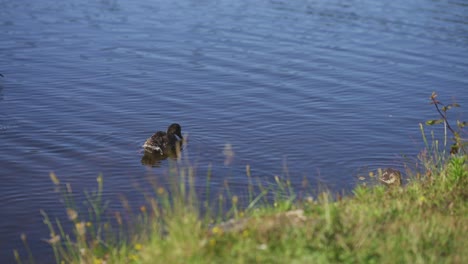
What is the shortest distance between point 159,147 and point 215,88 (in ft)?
16.7

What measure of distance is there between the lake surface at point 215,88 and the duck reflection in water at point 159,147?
0.19 metres

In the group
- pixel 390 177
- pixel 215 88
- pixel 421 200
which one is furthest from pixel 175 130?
pixel 421 200

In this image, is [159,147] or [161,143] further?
[161,143]

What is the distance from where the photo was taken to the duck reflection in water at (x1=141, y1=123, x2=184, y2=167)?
45.3 feet

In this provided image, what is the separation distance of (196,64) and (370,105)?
5213mm

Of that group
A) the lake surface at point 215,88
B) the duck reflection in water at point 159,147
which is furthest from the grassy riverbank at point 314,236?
the duck reflection in water at point 159,147

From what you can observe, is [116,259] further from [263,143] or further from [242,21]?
[242,21]

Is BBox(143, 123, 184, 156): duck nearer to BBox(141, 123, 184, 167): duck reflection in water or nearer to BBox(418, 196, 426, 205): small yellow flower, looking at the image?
BBox(141, 123, 184, 167): duck reflection in water

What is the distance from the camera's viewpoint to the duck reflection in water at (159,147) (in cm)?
1381

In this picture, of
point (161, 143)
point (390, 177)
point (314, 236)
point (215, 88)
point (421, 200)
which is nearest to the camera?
point (314, 236)

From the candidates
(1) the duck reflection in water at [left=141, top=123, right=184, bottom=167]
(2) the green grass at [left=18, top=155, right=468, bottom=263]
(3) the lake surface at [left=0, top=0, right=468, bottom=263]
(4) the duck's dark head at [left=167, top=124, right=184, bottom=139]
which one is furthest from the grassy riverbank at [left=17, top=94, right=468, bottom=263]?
(4) the duck's dark head at [left=167, top=124, right=184, bottom=139]

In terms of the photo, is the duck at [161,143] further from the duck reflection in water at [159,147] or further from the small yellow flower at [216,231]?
the small yellow flower at [216,231]

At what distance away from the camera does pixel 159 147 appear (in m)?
13.9

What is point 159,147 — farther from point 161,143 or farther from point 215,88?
point 215,88
